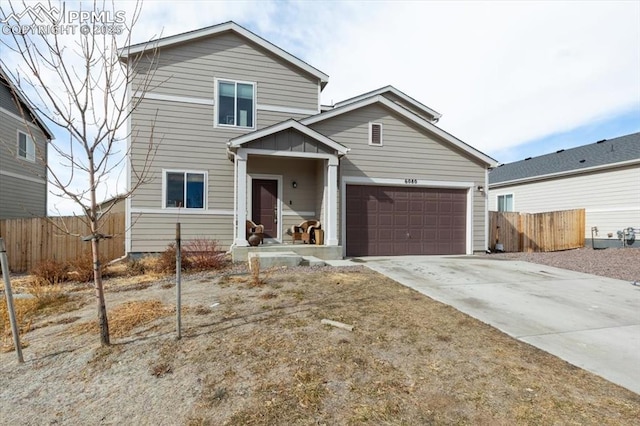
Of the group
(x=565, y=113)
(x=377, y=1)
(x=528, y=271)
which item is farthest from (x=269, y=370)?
(x=565, y=113)

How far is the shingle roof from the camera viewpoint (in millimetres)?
14555

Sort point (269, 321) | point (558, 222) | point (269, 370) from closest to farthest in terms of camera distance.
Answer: point (269, 370)
point (269, 321)
point (558, 222)

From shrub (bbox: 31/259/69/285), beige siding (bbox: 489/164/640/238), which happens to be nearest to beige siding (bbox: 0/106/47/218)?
shrub (bbox: 31/259/69/285)

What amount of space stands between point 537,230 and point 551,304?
1017cm

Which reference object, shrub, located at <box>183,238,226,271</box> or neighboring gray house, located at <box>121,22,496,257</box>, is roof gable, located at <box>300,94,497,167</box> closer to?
→ neighboring gray house, located at <box>121,22,496,257</box>

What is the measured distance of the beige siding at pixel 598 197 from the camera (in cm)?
1366

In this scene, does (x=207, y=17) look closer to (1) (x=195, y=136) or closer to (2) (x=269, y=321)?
(1) (x=195, y=136)

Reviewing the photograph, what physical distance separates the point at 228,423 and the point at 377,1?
10541mm

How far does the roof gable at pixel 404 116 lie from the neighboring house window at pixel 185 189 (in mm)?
3931

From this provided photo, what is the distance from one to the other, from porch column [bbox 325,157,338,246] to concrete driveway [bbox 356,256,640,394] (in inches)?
58.9

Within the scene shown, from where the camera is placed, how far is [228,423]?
2338mm

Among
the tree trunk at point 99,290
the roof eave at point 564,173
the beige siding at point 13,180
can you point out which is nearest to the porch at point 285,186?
the tree trunk at point 99,290

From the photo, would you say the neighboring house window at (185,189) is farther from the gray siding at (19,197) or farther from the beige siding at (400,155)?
the gray siding at (19,197)

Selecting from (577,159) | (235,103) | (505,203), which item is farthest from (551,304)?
(505,203)
